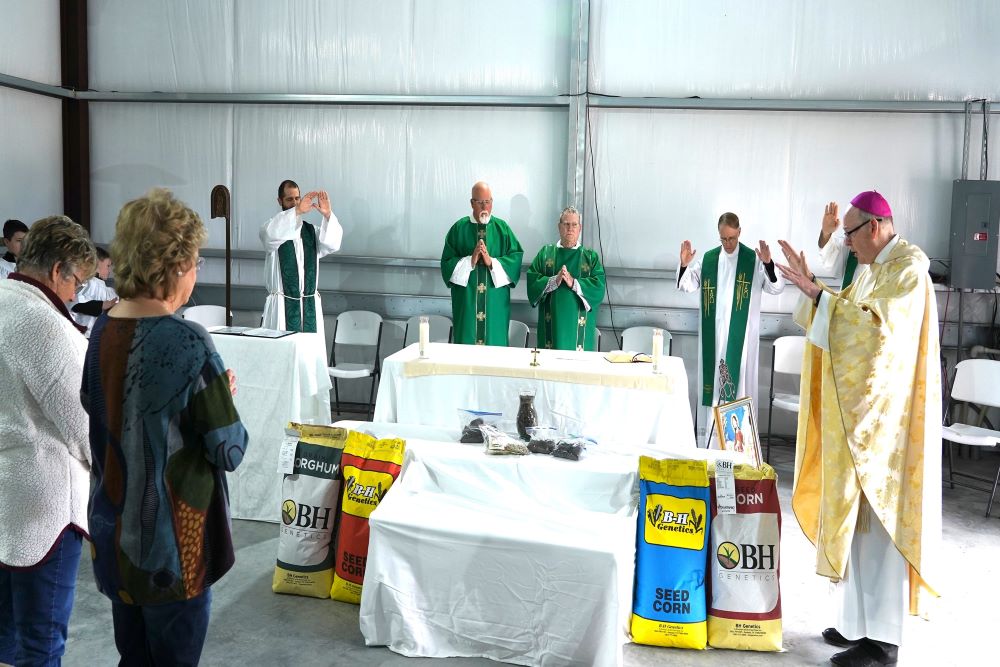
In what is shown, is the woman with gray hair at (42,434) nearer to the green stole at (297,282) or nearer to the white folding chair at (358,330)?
the green stole at (297,282)

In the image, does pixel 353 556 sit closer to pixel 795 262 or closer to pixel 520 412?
pixel 520 412

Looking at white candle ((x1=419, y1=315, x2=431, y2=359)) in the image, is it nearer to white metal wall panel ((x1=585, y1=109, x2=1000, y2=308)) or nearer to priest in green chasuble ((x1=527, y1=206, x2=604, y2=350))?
priest in green chasuble ((x1=527, y1=206, x2=604, y2=350))

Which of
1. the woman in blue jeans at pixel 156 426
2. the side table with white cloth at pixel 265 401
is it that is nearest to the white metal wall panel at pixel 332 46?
the side table with white cloth at pixel 265 401

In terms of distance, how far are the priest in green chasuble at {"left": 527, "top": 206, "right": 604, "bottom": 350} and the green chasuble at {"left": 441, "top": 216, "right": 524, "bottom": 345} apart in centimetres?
23

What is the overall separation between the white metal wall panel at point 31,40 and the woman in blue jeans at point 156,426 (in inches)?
252

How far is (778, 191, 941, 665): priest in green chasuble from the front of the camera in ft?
9.46

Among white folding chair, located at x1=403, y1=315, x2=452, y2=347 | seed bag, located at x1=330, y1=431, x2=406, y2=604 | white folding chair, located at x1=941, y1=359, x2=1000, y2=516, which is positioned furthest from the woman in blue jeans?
white folding chair, located at x1=403, y1=315, x2=452, y2=347

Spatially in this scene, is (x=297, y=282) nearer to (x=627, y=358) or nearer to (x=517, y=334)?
(x=517, y=334)

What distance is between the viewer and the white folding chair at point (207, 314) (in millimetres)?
6766

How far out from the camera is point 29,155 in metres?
7.09

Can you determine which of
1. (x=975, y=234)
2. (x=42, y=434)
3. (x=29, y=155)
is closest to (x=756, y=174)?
(x=975, y=234)

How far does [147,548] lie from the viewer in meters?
1.69

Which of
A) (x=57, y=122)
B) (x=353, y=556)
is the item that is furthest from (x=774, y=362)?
(x=57, y=122)

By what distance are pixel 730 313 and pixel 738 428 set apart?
106 inches
